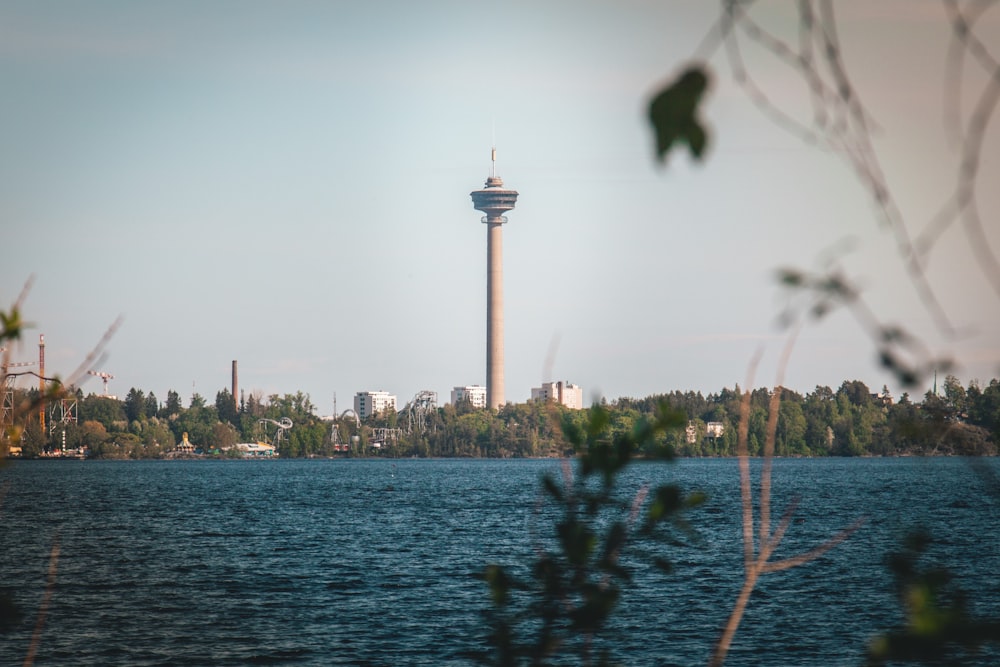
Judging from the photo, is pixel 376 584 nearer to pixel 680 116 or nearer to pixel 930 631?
pixel 930 631

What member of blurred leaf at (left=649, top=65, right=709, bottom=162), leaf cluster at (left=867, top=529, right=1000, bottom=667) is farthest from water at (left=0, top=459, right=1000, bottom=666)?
blurred leaf at (left=649, top=65, right=709, bottom=162)

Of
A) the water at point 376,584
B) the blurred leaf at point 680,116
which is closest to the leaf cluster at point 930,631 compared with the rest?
the water at point 376,584

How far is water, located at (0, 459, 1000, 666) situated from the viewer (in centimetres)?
2805

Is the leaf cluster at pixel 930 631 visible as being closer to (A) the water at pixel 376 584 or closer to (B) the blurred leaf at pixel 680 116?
(A) the water at pixel 376 584

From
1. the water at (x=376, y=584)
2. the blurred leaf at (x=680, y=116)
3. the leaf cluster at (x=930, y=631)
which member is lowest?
the water at (x=376, y=584)

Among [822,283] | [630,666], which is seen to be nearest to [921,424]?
[822,283]

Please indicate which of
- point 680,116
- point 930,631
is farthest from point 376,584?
point 680,116

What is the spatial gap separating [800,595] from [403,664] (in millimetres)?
16894

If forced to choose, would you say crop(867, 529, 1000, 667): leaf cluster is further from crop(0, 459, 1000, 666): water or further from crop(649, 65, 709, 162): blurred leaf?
crop(649, 65, 709, 162): blurred leaf

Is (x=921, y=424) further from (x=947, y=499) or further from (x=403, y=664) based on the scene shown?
(x=947, y=499)

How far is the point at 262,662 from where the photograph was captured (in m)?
27.0

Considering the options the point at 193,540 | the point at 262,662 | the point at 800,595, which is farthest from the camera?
the point at 193,540

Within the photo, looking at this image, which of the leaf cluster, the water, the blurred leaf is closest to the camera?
the blurred leaf

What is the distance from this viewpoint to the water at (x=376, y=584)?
1104 inches
